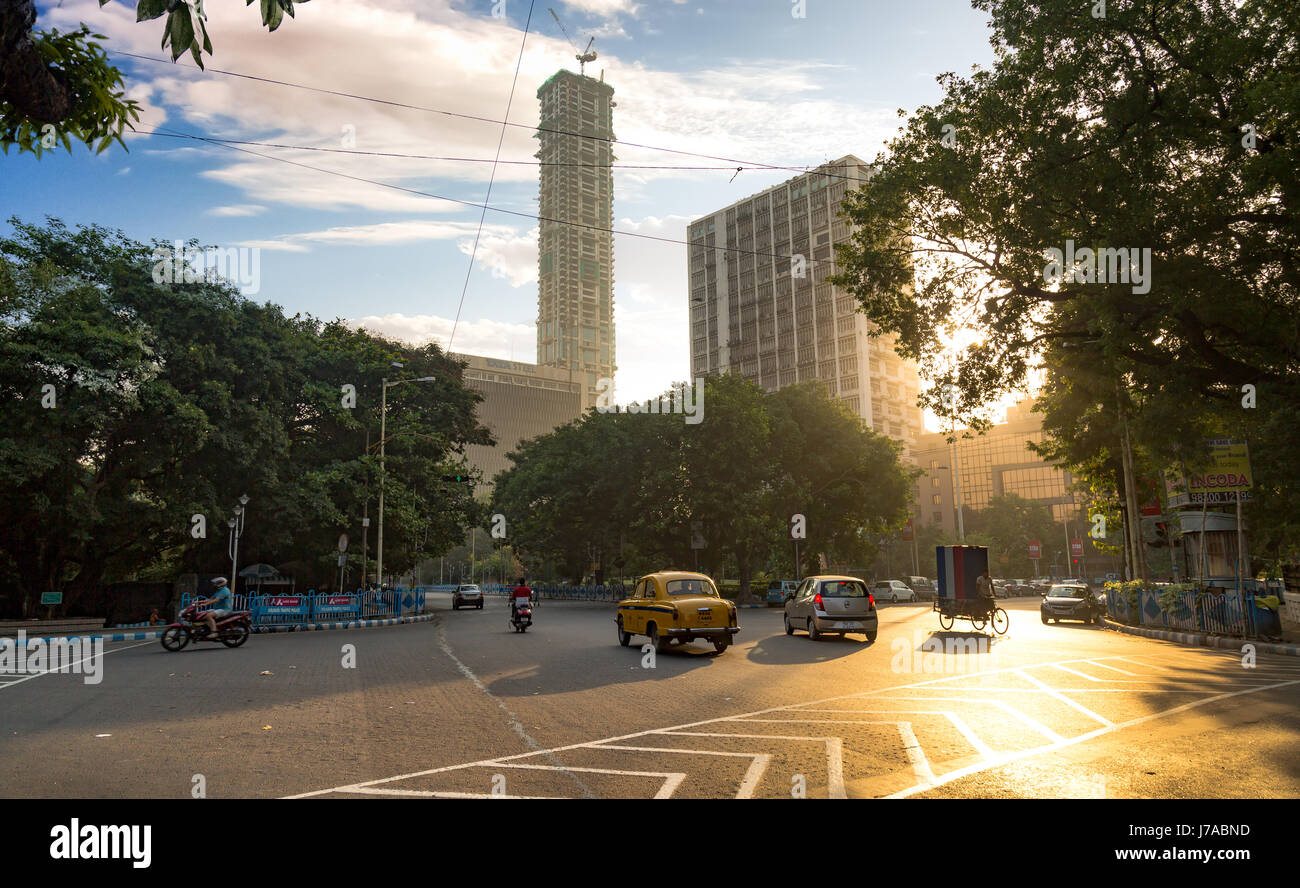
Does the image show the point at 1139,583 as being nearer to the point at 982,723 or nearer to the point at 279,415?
the point at 982,723

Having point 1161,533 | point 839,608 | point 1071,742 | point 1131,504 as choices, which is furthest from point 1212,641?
point 1071,742

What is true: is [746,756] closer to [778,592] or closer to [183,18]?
[183,18]

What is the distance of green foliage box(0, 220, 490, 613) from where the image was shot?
79.7 feet

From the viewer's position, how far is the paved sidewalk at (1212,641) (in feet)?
59.1

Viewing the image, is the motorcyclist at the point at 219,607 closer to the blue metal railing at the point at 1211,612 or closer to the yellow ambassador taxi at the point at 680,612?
the yellow ambassador taxi at the point at 680,612

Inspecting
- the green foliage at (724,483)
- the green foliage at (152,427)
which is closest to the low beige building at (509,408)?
the green foliage at (724,483)

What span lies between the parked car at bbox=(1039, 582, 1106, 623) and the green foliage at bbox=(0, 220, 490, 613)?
89.0 feet

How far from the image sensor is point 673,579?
689 inches

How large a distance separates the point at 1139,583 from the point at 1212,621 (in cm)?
780

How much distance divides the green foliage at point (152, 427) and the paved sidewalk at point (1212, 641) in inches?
1146

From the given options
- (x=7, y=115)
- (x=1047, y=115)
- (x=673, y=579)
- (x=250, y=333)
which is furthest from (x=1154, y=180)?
(x=250, y=333)

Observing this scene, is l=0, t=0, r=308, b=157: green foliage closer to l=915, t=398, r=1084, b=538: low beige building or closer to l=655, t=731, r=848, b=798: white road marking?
l=655, t=731, r=848, b=798: white road marking

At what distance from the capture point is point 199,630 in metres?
18.9

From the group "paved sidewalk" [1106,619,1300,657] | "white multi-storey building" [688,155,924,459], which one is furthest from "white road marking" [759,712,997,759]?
"white multi-storey building" [688,155,924,459]
